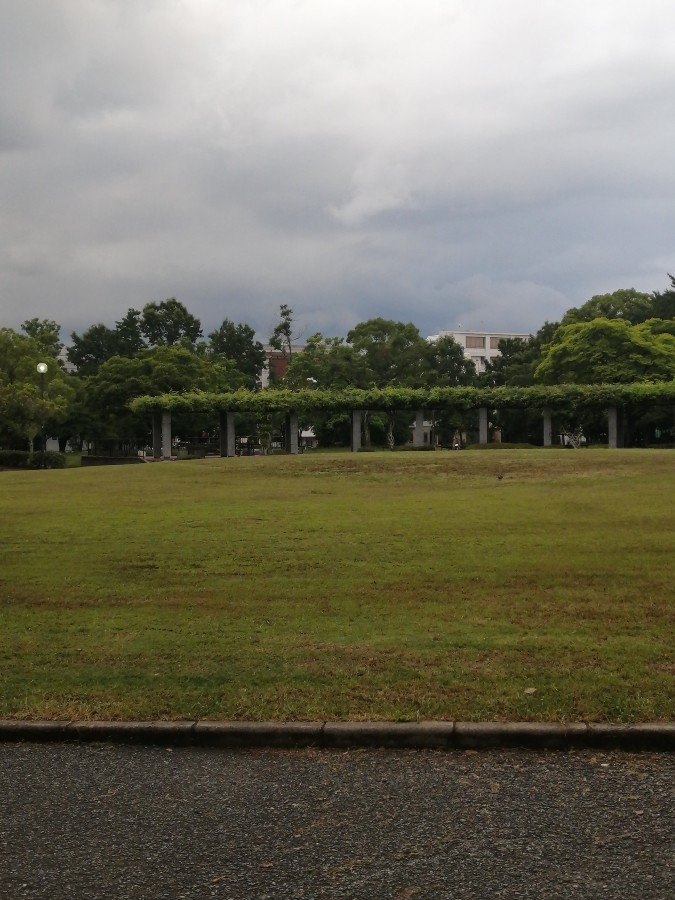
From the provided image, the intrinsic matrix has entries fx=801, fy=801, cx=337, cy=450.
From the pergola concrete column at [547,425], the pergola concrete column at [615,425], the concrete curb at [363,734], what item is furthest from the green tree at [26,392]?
the concrete curb at [363,734]

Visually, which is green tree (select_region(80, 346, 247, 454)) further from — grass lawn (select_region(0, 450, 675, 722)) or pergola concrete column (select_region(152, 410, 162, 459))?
grass lawn (select_region(0, 450, 675, 722))

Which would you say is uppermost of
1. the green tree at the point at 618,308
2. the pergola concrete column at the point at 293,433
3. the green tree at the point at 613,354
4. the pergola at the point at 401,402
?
the green tree at the point at 618,308

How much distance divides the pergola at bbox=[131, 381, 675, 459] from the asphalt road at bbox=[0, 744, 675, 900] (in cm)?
3558

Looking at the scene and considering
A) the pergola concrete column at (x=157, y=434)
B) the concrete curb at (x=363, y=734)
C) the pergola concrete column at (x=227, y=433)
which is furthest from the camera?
the pergola concrete column at (x=227, y=433)

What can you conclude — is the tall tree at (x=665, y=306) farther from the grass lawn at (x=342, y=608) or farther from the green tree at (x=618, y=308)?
the grass lawn at (x=342, y=608)

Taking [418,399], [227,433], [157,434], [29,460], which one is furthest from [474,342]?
[29,460]

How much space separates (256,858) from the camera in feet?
11.4

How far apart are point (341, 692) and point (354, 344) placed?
5456cm

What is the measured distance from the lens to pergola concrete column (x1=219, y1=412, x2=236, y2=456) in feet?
140

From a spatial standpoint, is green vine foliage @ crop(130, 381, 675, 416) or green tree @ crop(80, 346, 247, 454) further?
green tree @ crop(80, 346, 247, 454)

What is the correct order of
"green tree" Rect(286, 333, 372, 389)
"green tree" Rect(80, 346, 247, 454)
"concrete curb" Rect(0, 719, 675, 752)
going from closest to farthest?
"concrete curb" Rect(0, 719, 675, 752)
"green tree" Rect(80, 346, 247, 454)
"green tree" Rect(286, 333, 372, 389)

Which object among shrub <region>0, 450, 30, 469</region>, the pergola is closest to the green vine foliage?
the pergola

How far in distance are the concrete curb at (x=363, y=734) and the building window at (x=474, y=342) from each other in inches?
4628

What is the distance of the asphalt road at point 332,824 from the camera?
327 cm
